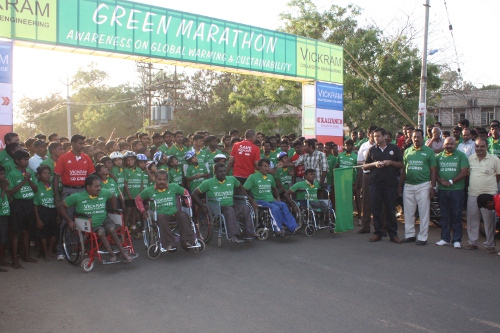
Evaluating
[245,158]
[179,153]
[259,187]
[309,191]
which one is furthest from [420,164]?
Result: [179,153]

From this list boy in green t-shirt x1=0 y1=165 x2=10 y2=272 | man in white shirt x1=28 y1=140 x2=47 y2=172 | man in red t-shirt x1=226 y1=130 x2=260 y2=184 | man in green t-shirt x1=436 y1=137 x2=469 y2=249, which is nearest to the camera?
boy in green t-shirt x1=0 y1=165 x2=10 y2=272

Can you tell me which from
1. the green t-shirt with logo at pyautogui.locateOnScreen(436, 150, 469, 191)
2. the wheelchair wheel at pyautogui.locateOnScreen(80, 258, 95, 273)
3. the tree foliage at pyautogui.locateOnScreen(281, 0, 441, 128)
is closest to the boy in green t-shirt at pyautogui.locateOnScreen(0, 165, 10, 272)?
the wheelchair wheel at pyautogui.locateOnScreen(80, 258, 95, 273)

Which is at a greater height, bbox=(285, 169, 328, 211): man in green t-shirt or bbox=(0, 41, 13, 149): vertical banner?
bbox=(0, 41, 13, 149): vertical banner

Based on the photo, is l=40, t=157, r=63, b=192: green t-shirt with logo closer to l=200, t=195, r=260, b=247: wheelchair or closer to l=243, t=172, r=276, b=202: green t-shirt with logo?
l=200, t=195, r=260, b=247: wheelchair

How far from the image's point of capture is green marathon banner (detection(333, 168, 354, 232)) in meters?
8.98

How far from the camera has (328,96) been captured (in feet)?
49.2

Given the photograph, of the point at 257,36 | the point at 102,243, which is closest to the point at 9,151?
the point at 102,243

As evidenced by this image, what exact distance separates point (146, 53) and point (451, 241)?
7963mm

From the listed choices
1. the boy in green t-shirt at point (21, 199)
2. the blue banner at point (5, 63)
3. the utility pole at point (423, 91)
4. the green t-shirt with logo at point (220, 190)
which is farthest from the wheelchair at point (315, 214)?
the utility pole at point (423, 91)

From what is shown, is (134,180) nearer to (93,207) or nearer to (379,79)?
(93,207)

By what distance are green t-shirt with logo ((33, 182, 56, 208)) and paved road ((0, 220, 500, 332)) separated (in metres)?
0.90

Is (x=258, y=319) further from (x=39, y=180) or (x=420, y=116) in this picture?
(x=420, y=116)

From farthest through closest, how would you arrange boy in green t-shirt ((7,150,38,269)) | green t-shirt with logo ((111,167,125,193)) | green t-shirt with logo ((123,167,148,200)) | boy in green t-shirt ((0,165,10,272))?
green t-shirt with logo ((123,167,148,200)), green t-shirt with logo ((111,167,125,193)), boy in green t-shirt ((7,150,38,269)), boy in green t-shirt ((0,165,10,272))

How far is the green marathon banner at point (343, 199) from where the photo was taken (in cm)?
898
